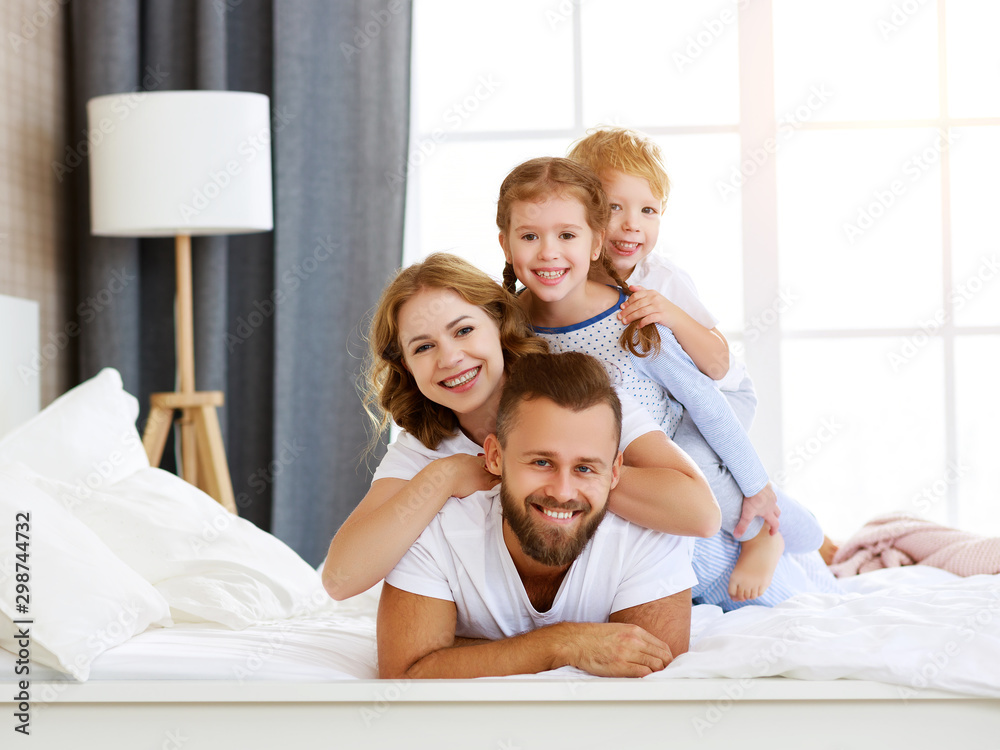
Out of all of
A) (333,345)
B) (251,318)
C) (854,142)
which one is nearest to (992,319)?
(854,142)

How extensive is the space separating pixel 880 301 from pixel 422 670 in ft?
8.07

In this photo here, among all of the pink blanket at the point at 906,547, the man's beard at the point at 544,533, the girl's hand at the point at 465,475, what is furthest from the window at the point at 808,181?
the man's beard at the point at 544,533

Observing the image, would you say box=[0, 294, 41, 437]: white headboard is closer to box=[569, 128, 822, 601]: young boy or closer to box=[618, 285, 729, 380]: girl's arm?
box=[569, 128, 822, 601]: young boy

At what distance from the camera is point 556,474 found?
48.1 inches

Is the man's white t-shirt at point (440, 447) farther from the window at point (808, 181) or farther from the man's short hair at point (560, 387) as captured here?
the window at point (808, 181)

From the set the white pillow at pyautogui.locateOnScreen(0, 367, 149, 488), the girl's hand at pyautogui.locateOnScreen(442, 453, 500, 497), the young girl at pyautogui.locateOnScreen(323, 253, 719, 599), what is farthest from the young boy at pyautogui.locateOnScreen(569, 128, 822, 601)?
the white pillow at pyautogui.locateOnScreen(0, 367, 149, 488)

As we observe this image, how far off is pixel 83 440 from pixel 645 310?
3.96 feet

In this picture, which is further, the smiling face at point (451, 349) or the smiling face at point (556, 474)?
the smiling face at point (451, 349)

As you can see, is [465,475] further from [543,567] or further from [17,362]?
[17,362]

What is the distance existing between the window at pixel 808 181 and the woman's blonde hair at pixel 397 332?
1.66 meters

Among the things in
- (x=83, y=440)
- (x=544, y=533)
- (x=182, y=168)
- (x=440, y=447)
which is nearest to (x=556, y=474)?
(x=544, y=533)

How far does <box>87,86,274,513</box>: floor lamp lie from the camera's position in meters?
2.48

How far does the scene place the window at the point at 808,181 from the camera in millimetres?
3096

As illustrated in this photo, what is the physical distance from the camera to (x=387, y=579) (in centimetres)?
133
